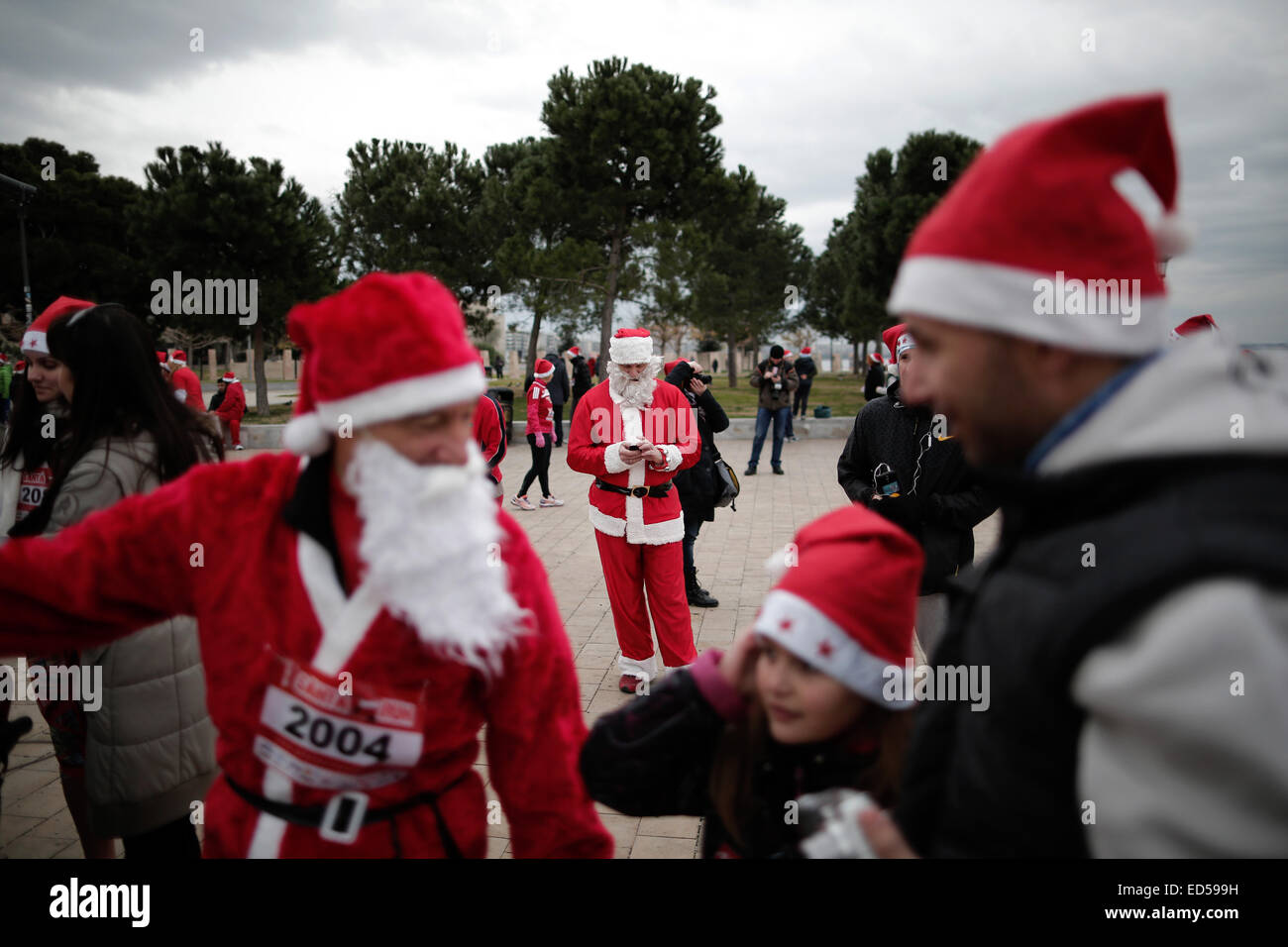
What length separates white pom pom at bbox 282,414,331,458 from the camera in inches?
63.9

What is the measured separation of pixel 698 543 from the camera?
8781 millimetres

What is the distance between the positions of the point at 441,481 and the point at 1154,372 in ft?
3.86

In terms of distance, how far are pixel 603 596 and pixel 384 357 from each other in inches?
219

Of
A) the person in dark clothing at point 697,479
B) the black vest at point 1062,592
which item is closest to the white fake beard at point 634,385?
the person in dark clothing at point 697,479

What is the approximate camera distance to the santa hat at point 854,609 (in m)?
1.59

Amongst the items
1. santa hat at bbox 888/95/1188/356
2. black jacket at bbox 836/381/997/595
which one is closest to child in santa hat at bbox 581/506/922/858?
santa hat at bbox 888/95/1188/356

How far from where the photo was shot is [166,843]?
104 inches

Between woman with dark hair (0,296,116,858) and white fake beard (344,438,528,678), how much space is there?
191 cm

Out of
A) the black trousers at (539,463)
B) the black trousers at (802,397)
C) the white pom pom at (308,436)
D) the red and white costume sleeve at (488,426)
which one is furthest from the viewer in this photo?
the black trousers at (802,397)

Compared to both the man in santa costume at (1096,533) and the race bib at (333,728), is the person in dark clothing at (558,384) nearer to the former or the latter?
the race bib at (333,728)

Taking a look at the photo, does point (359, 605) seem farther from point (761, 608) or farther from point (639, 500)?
point (639, 500)

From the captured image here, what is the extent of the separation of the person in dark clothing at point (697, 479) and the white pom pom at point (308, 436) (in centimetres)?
433

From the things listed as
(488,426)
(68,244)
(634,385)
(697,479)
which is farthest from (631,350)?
(68,244)
